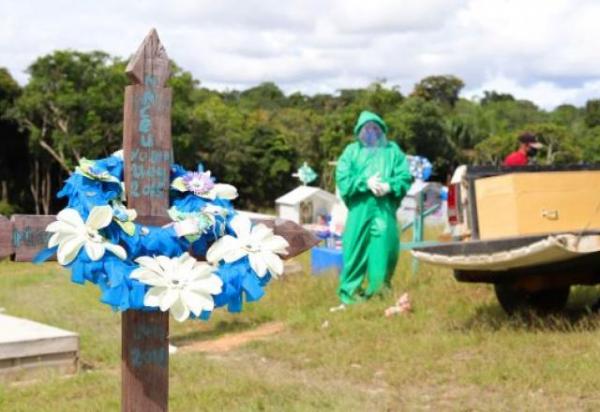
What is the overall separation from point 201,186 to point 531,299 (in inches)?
201

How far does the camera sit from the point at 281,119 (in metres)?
36.4

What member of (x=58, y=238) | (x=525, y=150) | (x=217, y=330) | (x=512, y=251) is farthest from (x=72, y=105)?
(x=58, y=238)

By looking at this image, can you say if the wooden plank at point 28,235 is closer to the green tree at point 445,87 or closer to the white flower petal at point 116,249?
the white flower petal at point 116,249

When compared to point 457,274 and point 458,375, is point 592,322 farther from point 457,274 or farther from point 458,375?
point 458,375

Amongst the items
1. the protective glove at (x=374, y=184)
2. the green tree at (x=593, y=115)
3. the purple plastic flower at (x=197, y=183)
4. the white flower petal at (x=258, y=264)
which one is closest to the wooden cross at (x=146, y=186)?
the purple plastic flower at (x=197, y=183)

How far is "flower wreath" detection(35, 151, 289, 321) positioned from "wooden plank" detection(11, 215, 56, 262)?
0.04 m

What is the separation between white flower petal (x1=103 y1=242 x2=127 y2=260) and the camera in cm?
280

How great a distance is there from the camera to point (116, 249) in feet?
9.20

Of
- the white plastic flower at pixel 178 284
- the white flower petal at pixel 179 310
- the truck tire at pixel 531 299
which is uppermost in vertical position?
the white plastic flower at pixel 178 284

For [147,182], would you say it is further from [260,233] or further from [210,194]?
[260,233]

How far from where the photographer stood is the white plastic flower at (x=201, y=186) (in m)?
3.22

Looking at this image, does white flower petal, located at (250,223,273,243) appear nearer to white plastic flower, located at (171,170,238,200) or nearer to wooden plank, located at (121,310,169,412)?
white plastic flower, located at (171,170,238,200)

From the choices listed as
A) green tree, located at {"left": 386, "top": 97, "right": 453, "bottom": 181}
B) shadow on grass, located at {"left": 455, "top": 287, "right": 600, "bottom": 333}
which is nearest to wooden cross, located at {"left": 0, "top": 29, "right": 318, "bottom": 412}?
shadow on grass, located at {"left": 455, "top": 287, "right": 600, "bottom": 333}

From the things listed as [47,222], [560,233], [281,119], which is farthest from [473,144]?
[47,222]
